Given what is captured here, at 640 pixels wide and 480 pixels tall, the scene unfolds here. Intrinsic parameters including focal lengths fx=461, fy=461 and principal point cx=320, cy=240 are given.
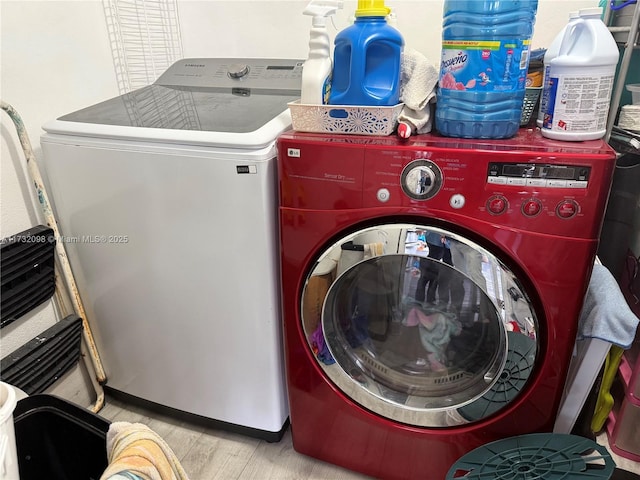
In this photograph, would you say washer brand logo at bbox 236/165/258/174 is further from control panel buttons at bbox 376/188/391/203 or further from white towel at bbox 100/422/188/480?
white towel at bbox 100/422/188/480

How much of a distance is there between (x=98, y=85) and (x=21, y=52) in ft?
0.87

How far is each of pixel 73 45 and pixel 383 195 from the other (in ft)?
3.54

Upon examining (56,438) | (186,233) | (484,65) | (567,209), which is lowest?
(56,438)

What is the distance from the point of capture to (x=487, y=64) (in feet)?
2.97

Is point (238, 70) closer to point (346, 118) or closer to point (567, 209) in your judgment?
point (346, 118)

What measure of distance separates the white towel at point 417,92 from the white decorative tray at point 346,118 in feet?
0.08

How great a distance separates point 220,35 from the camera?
1.82 meters

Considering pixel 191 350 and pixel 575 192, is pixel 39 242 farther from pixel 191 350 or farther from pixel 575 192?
pixel 575 192

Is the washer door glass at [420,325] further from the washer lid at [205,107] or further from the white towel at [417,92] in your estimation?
the washer lid at [205,107]

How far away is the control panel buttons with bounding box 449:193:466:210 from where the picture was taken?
910 mm

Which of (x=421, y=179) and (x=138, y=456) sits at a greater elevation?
(x=421, y=179)

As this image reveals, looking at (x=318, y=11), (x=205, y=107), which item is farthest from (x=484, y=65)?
(x=205, y=107)

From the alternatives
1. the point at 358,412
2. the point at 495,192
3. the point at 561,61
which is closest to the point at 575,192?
the point at 495,192

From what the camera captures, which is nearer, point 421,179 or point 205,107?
point 421,179
